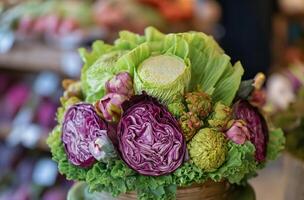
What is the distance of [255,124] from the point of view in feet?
2.84

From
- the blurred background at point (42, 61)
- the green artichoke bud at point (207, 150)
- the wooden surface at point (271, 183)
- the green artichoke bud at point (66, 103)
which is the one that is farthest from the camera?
the blurred background at point (42, 61)

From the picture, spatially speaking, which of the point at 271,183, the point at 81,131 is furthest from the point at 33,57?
the point at 81,131

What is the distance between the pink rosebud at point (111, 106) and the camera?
0.80 m

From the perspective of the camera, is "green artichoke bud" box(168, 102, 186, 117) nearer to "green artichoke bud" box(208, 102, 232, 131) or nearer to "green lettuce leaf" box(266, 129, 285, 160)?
"green artichoke bud" box(208, 102, 232, 131)

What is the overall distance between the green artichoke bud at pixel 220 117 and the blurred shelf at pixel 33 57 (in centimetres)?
135

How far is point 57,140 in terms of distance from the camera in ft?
2.93

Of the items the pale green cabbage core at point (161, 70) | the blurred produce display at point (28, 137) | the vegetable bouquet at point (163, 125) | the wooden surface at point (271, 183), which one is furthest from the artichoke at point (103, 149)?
the blurred produce display at point (28, 137)

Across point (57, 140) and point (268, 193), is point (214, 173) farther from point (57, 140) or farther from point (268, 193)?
point (268, 193)

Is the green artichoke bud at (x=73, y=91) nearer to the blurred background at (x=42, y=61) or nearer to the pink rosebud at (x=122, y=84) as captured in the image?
the pink rosebud at (x=122, y=84)

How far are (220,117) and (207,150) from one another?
0.18 feet

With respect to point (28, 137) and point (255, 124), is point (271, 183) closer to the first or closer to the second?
point (255, 124)

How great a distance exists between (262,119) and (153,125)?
202 millimetres

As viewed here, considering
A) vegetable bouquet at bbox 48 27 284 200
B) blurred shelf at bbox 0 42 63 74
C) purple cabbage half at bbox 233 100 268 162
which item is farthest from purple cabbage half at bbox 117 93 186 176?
blurred shelf at bbox 0 42 63 74

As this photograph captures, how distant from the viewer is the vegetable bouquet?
0.78 meters
